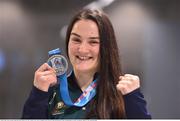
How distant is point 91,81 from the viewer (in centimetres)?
89

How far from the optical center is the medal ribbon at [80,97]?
2.68 feet

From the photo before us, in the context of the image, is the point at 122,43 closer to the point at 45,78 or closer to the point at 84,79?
the point at 84,79

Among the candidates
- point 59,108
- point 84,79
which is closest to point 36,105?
point 59,108

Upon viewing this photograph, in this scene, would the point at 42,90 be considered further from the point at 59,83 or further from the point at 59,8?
the point at 59,8

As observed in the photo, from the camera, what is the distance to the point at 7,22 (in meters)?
1.22

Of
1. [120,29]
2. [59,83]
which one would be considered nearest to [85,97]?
[59,83]

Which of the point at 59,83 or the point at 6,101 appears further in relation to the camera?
the point at 6,101

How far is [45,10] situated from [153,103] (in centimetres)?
64

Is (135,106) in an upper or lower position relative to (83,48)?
lower

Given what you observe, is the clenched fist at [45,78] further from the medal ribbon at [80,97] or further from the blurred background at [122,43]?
the blurred background at [122,43]

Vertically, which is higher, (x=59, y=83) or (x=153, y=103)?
(x=59, y=83)

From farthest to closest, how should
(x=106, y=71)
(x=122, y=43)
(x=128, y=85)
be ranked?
(x=122, y=43) < (x=106, y=71) < (x=128, y=85)

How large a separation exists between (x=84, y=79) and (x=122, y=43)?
416 millimetres

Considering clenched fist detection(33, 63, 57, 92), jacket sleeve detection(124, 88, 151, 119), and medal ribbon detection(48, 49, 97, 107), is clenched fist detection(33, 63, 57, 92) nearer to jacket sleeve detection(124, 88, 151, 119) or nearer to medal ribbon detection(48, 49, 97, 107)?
medal ribbon detection(48, 49, 97, 107)
